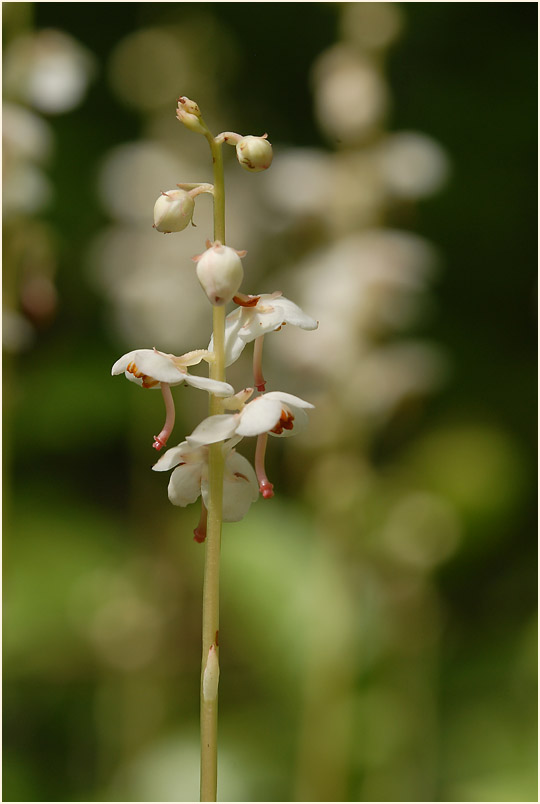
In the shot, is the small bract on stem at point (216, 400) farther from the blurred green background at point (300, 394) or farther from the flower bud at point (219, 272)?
the blurred green background at point (300, 394)

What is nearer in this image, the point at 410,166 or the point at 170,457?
the point at 170,457

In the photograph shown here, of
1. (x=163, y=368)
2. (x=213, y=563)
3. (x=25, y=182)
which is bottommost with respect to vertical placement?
(x=213, y=563)

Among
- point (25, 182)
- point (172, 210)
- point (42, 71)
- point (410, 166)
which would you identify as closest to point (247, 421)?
point (172, 210)

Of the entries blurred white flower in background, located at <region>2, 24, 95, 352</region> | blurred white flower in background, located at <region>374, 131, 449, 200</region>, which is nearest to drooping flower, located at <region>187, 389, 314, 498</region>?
blurred white flower in background, located at <region>2, 24, 95, 352</region>

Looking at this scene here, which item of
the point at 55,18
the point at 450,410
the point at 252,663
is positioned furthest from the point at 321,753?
the point at 55,18

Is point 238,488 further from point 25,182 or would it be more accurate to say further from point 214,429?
point 25,182

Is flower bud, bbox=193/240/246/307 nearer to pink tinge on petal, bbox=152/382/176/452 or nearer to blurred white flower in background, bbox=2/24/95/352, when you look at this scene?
pink tinge on petal, bbox=152/382/176/452

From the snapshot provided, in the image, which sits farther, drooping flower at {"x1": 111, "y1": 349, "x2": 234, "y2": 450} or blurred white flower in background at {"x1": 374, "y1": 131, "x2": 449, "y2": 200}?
blurred white flower in background at {"x1": 374, "y1": 131, "x2": 449, "y2": 200}
